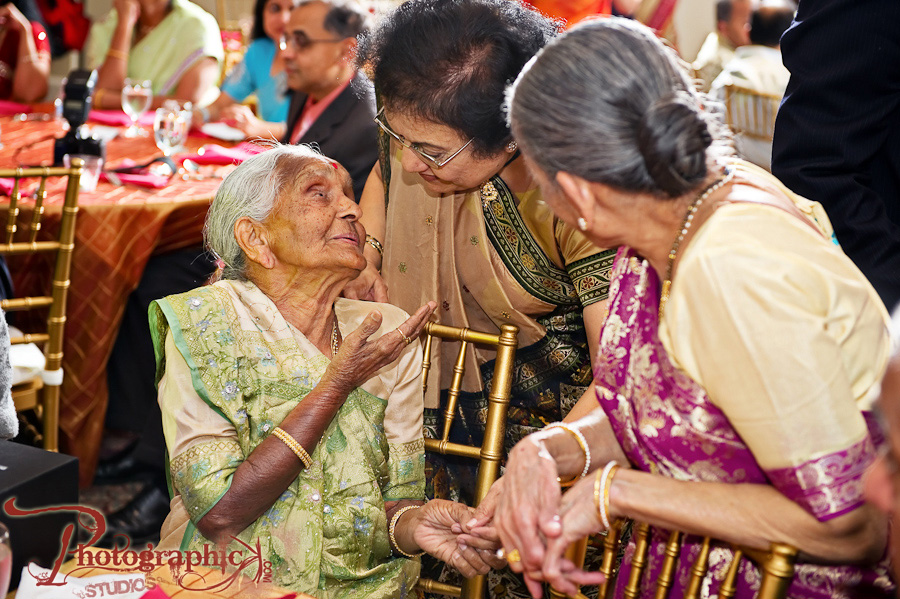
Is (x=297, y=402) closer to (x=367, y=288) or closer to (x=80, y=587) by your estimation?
(x=367, y=288)

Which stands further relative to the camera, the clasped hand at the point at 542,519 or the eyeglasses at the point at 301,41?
the eyeglasses at the point at 301,41

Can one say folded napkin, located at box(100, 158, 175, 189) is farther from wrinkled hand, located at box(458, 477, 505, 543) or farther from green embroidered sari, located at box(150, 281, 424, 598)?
wrinkled hand, located at box(458, 477, 505, 543)

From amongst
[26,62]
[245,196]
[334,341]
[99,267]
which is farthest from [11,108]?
[334,341]

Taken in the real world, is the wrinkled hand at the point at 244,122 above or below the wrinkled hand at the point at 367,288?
below

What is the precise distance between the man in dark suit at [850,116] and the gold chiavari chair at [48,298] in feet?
7.28

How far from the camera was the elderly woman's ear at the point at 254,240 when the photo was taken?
1.88 m

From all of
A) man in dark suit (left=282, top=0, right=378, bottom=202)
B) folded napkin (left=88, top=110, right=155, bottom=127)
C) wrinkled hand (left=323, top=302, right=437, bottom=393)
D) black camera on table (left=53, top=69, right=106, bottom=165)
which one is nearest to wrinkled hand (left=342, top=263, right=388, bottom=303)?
wrinkled hand (left=323, top=302, right=437, bottom=393)

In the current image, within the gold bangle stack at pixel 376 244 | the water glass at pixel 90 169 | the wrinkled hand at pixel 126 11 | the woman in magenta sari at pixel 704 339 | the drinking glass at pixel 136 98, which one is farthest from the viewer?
the wrinkled hand at pixel 126 11

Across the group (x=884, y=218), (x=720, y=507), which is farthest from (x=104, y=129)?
(x=720, y=507)

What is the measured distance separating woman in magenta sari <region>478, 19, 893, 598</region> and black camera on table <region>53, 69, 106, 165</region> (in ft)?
8.74

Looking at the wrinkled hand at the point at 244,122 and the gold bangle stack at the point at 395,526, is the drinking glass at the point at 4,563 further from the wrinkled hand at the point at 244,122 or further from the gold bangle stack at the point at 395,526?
the wrinkled hand at the point at 244,122

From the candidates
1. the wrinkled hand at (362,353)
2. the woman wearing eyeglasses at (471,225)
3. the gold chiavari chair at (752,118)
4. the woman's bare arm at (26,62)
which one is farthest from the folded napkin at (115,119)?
the wrinkled hand at (362,353)

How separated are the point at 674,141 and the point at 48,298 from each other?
2.51 meters

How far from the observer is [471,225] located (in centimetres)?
209
